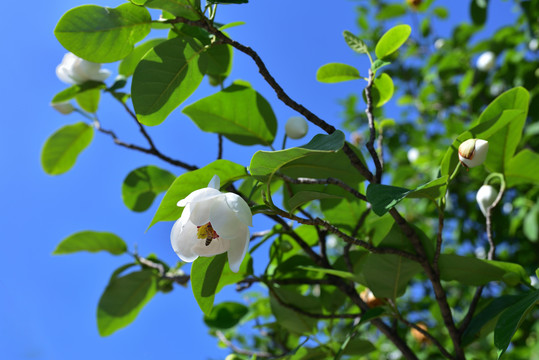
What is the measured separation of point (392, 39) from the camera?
2.89 feet

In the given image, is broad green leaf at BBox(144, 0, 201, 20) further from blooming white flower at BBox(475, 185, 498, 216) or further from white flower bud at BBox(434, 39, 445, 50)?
white flower bud at BBox(434, 39, 445, 50)

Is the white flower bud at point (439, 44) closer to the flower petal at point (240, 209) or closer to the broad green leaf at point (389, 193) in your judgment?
the broad green leaf at point (389, 193)

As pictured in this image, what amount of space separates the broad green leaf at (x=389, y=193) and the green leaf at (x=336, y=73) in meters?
0.35

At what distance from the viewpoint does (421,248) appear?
830 mm

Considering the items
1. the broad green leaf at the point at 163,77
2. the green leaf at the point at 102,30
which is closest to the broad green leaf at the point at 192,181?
the broad green leaf at the point at 163,77

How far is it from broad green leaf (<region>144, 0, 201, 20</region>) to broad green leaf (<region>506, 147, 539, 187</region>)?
663mm

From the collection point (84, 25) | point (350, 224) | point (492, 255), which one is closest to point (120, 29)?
point (84, 25)

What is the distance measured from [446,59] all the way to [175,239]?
234 cm

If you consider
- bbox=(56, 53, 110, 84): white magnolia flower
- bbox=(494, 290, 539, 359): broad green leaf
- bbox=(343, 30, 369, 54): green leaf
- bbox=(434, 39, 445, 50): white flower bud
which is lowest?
bbox=(494, 290, 539, 359): broad green leaf

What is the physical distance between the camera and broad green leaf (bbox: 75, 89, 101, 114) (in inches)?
49.7

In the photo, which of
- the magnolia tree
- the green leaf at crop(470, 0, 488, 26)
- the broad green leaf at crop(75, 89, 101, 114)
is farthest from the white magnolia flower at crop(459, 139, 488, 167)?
the green leaf at crop(470, 0, 488, 26)

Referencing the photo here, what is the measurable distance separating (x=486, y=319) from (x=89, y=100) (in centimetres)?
111

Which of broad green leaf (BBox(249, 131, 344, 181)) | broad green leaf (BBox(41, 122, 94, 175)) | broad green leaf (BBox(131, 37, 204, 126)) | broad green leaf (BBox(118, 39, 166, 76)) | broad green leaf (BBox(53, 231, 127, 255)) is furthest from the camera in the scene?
broad green leaf (BBox(41, 122, 94, 175))

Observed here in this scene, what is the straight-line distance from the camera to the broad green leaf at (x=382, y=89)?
936 millimetres
